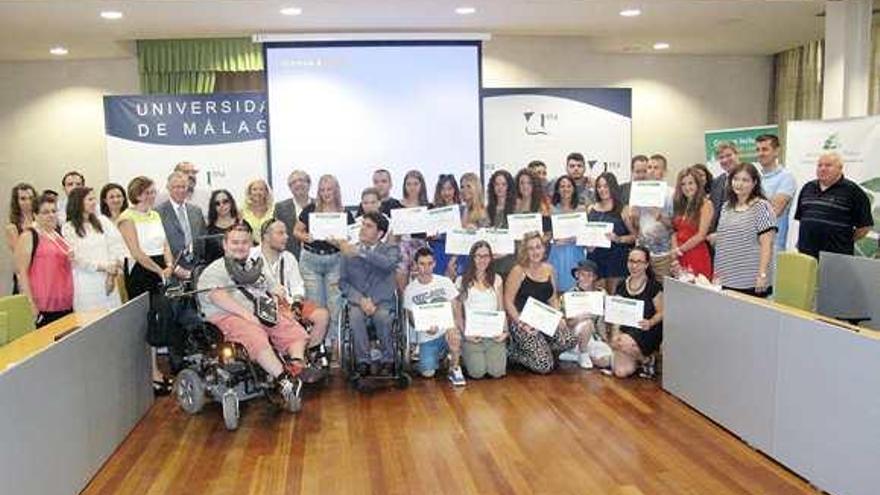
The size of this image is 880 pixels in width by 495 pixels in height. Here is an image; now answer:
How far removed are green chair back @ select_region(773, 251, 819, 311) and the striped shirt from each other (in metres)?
0.10

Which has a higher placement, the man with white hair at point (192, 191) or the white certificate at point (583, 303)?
the man with white hair at point (192, 191)

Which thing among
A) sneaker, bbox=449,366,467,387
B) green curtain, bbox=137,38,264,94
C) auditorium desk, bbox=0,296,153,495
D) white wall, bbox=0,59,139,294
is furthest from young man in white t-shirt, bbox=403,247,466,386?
white wall, bbox=0,59,139,294

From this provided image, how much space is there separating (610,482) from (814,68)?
24.2 feet

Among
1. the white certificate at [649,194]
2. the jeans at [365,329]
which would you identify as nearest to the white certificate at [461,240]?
the jeans at [365,329]

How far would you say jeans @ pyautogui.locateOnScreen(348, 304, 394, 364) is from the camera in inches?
207

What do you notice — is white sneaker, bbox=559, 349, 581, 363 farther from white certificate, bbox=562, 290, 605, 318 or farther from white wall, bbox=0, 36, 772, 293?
white wall, bbox=0, 36, 772, 293

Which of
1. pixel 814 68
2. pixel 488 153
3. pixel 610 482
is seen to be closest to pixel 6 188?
pixel 488 153

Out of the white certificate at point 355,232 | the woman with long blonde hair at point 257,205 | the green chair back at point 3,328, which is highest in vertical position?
the woman with long blonde hair at point 257,205

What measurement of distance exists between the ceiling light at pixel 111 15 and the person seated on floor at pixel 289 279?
2.98m

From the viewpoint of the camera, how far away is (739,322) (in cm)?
409

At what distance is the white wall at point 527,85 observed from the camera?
8945 mm

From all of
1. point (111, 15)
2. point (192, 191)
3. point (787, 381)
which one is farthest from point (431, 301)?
point (111, 15)

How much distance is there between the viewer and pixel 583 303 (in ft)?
18.4

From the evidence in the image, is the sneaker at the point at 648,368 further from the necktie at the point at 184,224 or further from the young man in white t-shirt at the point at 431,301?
the necktie at the point at 184,224
